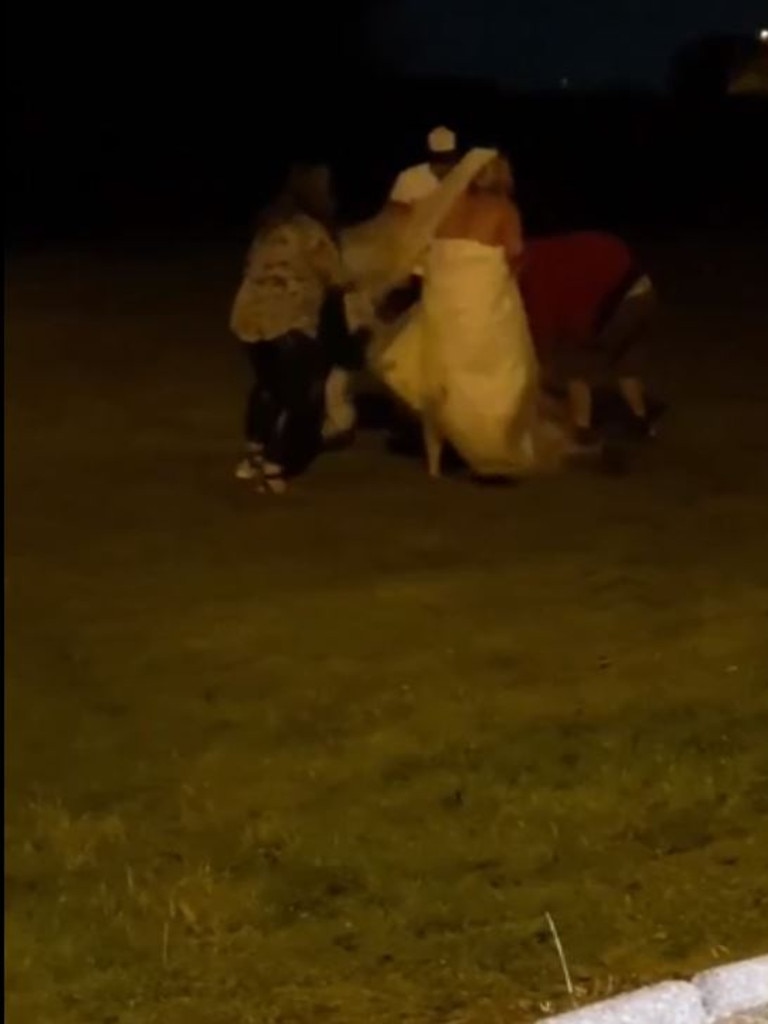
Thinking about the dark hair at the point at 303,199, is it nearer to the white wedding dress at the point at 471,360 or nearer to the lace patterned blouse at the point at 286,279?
the lace patterned blouse at the point at 286,279

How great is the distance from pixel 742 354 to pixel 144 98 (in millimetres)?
16686

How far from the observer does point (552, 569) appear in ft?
28.8

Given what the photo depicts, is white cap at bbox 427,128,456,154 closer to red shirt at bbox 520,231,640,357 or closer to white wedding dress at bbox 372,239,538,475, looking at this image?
white wedding dress at bbox 372,239,538,475

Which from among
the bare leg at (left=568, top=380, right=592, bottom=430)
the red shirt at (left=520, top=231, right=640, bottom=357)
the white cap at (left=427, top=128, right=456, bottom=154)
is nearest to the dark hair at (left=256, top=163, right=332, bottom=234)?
the white cap at (left=427, top=128, right=456, bottom=154)

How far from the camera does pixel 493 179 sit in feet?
32.0

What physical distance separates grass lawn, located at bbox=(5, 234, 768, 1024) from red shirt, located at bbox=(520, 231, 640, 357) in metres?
0.82

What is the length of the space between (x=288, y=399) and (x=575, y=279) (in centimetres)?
159

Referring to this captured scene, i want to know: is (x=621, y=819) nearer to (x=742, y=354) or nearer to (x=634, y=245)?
(x=742, y=354)

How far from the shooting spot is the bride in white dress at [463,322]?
32.1ft

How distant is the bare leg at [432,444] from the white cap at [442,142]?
4.16ft

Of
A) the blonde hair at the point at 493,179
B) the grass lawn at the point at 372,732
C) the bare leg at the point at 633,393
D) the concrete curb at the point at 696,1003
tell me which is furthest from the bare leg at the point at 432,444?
the concrete curb at the point at 696,1003

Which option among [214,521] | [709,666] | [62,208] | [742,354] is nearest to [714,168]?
[62,208]

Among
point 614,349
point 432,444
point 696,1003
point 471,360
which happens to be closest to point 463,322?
point 471,360

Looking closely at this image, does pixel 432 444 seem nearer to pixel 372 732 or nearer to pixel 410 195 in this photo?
pixel 410 195
